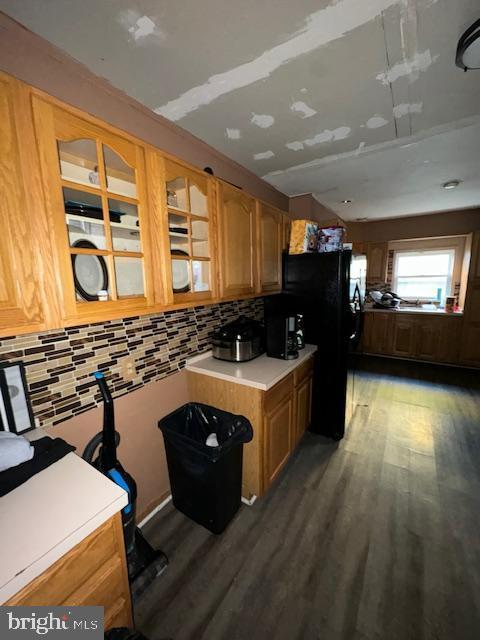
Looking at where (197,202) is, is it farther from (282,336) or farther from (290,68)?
(282,336)

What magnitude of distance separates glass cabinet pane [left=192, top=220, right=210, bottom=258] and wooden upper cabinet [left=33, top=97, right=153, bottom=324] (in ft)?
1.16

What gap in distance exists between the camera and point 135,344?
1480 mm

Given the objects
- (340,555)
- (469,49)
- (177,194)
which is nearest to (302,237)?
(177,194)

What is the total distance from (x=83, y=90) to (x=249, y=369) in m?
1.67

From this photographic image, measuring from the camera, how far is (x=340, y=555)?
1.39 meters

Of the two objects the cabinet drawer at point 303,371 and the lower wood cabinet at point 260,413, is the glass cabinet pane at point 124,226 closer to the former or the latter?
the lower wood cabinet at point 260,413

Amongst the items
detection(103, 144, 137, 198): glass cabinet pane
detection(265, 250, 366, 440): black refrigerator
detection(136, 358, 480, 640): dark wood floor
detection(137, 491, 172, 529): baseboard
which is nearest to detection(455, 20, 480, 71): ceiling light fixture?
detection(265, 250, 366, 440): black refrigerator

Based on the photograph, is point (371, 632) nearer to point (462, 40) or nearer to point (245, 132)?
point (462, 40)

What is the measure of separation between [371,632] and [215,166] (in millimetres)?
2680

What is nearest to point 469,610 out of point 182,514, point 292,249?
point 182,514

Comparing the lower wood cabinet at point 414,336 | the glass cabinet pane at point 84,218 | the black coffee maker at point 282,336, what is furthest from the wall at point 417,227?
the glass cabinet pane at point 84,218

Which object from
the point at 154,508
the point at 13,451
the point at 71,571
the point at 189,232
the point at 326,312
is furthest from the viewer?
the point at 326,312

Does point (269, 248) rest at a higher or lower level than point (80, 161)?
lower

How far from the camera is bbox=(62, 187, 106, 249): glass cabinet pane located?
979 millimetres
